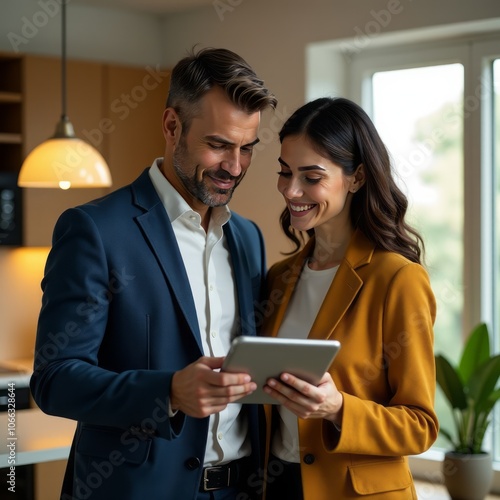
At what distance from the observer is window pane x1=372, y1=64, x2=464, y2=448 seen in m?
4.61

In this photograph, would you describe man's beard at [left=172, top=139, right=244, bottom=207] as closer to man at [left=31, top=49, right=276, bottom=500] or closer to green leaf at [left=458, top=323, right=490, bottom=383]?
man at [left=31, top=49, right=276, bottom=500]

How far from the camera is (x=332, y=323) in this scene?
2.11 meters

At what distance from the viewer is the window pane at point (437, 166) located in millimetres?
4605

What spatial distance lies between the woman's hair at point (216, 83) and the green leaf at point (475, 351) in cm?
241

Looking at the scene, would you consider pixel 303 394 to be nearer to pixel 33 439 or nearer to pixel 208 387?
pixel 208 387

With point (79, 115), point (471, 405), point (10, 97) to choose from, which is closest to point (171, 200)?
point (471, 405)

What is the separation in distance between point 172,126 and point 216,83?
0.57ft

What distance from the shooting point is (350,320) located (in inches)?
83.1

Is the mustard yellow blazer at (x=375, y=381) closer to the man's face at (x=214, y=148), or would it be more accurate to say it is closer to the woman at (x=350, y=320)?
the woman at (x=350, y=320)

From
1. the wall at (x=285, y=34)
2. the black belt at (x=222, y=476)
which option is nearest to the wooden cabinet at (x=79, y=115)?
the wall at (x=285, y=34)

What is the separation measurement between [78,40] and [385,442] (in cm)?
402

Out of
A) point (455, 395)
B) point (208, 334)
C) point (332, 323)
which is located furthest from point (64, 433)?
point (455, 395)

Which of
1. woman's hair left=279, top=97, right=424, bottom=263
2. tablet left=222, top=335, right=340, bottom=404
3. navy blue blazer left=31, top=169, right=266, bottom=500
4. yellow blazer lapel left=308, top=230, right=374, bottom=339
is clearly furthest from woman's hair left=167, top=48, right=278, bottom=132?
tablet left=222, top=335, right=340, bottom=404

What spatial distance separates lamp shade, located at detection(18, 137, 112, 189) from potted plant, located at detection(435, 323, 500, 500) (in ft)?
6.27
